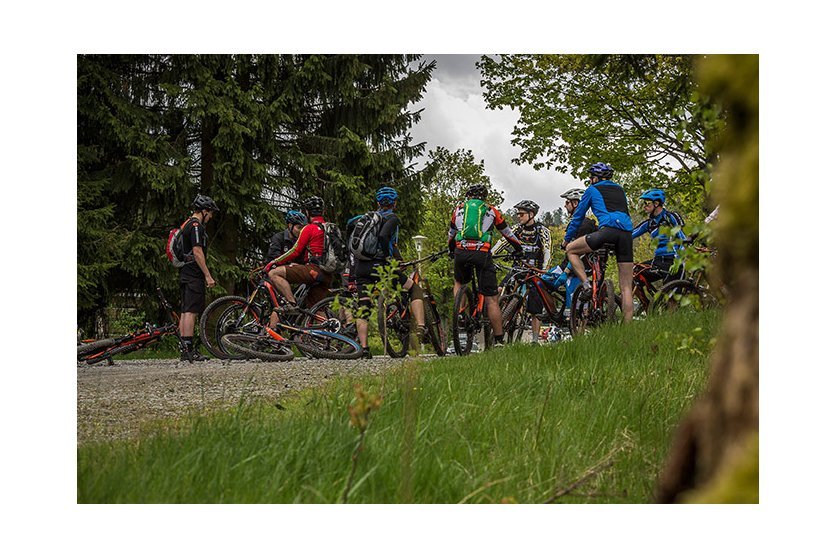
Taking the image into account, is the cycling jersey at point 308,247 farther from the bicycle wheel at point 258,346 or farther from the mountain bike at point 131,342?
the mountain bike at point 131,342

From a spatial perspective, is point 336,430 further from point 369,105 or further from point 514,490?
point 369,105

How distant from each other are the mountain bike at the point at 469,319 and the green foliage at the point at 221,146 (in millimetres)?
2056

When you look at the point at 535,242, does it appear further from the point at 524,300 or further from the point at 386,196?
the point at 386,196

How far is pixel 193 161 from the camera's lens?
395 inches

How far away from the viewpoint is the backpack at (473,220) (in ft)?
25.3

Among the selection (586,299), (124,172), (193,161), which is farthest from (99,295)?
(586,299)

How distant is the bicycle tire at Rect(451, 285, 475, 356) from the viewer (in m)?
7.87

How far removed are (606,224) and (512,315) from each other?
1.60m

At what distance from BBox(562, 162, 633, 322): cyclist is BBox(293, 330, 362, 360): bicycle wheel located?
2.33 m

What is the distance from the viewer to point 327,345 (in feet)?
27.3

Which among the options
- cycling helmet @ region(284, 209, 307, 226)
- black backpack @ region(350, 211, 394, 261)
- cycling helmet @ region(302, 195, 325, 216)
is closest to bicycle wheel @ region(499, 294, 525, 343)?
black backpack @ region(350, 211, 394, 261)

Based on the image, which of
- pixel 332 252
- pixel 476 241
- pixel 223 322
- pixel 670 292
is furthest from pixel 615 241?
pixel 223 322

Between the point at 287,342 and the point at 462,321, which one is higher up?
the point at 462,321

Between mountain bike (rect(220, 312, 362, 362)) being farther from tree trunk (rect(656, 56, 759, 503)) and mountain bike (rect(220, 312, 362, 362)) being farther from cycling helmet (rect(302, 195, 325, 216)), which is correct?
tree trunk (rect(656, 56, 759, 503))
